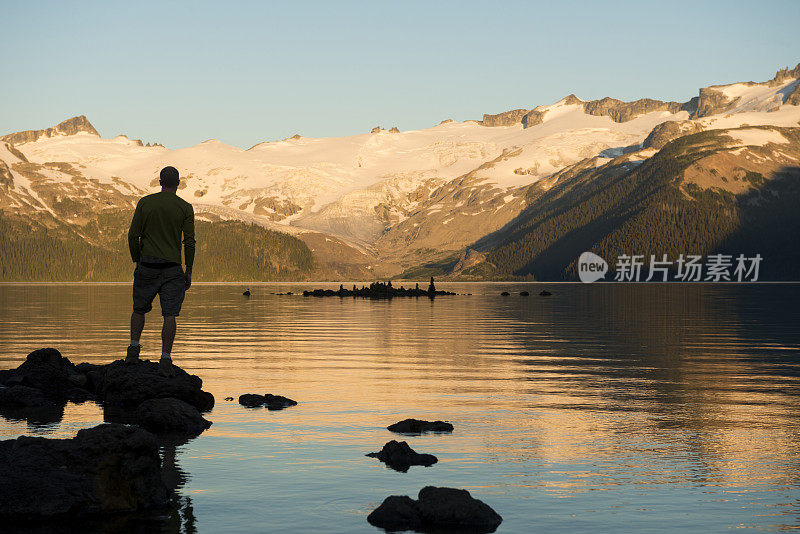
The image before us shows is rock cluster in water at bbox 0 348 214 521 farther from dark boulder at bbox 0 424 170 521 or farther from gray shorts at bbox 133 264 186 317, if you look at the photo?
gray shorts at bbox 133 264 186 317

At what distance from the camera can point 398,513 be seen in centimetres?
1745

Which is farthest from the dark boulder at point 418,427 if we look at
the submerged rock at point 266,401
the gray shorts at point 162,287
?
the gray shorts at point 162,287

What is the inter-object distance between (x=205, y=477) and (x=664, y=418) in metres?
15.4

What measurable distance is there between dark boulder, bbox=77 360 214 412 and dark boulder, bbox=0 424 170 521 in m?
11.4

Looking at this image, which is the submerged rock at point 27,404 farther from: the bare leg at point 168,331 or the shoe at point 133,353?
the bare leg at point 168,331

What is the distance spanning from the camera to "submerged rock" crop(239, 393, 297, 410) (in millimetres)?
32000

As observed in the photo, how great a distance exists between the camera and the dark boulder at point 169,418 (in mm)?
27000

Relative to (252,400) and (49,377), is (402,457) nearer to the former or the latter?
(252,400)

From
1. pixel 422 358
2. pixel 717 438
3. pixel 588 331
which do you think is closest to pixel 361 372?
pixel 422 358

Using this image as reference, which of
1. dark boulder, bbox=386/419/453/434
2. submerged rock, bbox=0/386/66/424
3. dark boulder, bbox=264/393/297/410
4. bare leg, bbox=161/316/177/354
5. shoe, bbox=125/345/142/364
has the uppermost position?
bare leg, bbox=161/316/177/354

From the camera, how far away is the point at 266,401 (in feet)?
106

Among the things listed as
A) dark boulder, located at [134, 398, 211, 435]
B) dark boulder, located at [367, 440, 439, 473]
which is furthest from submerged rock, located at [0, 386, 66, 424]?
dark boulder, located at [367, 440, 439, 473]

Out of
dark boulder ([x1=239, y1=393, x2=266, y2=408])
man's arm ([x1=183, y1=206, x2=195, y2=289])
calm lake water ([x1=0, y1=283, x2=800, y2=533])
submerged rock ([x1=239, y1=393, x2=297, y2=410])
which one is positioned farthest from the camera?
dark boulder ([x1=239, y1=393, x2=266, y2=408])

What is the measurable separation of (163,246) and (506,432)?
11738 mm
